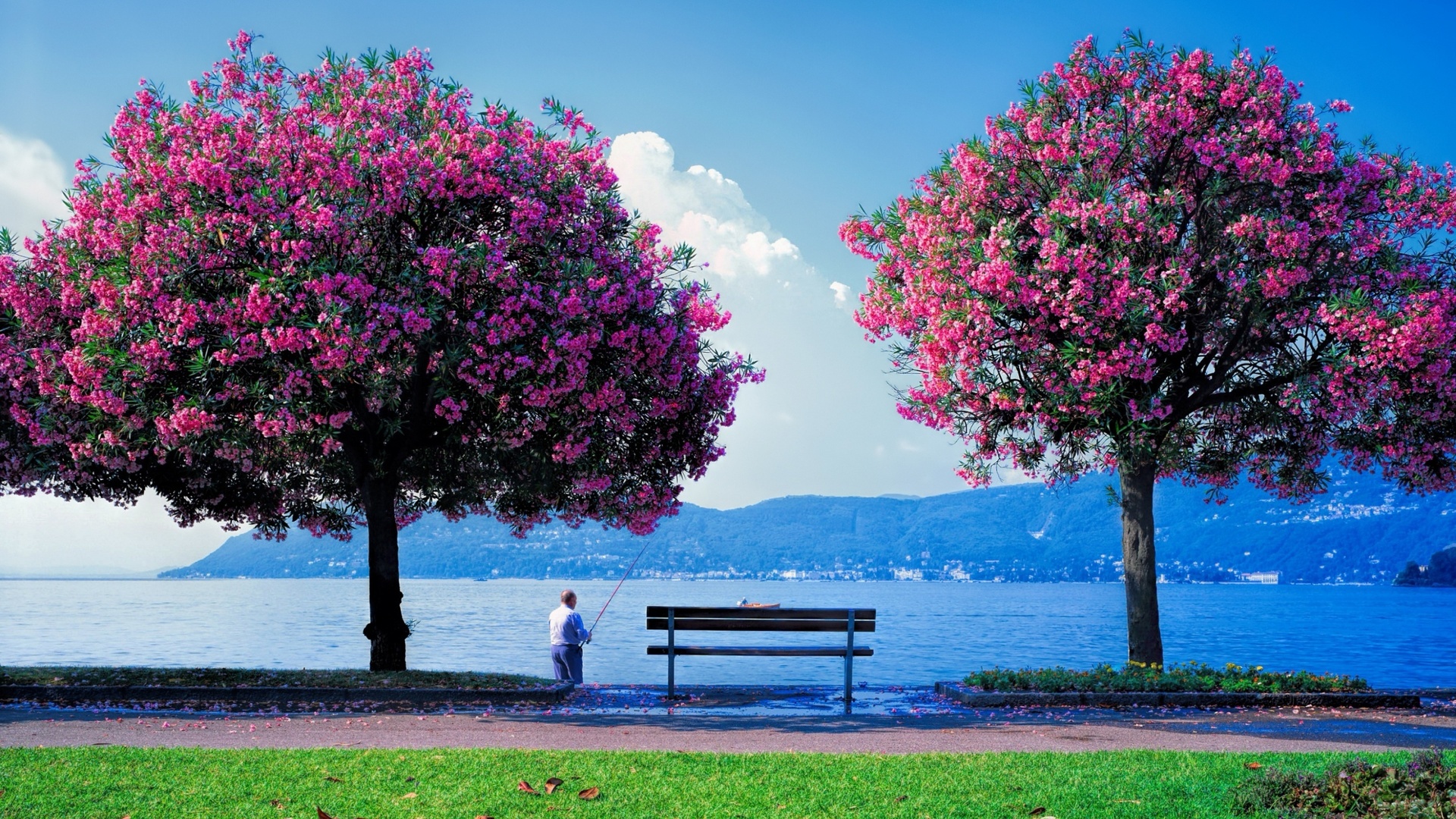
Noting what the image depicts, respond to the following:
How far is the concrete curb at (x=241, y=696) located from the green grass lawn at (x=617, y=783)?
4469mm

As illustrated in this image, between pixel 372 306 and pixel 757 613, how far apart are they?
6.76 m

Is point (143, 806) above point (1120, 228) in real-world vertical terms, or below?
below

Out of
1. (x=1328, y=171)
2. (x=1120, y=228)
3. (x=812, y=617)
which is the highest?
(x=1328, y=171)

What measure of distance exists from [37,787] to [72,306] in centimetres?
1024

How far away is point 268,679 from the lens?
16.4 metres

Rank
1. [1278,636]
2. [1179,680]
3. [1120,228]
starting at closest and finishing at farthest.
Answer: [1179,680] → [1120,228] → [1278,636]

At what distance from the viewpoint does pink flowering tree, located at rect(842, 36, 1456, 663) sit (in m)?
17.3

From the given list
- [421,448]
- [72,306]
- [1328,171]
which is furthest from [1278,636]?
[72,306]

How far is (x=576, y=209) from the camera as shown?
57.8ft

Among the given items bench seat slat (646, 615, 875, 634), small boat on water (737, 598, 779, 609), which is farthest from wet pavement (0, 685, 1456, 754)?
small boat on water (737, 598, 779, 609)

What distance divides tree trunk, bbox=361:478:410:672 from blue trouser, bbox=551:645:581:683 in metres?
2.49

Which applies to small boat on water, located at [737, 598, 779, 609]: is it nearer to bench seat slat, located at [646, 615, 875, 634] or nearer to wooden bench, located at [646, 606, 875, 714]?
wooden bench, located at [646, 606, 875, 714]

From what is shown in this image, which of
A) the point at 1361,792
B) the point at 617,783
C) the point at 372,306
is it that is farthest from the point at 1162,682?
the point at 372,306

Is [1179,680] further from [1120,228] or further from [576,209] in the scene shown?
[576,209]
